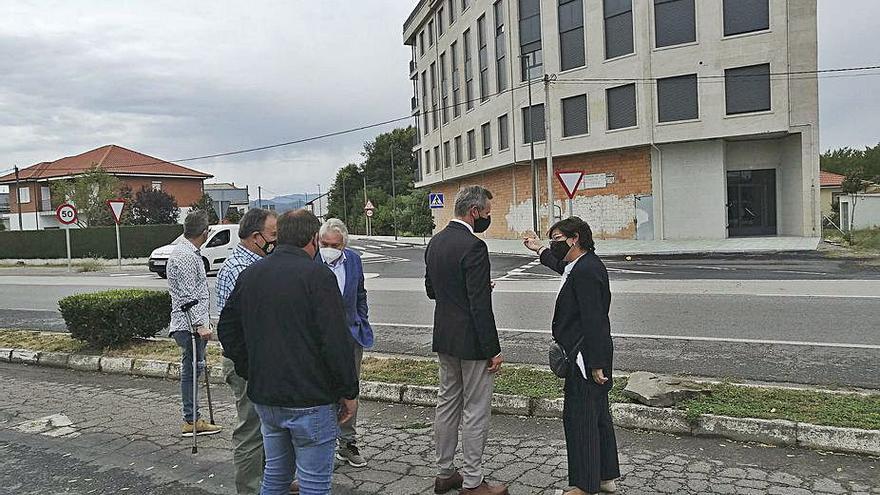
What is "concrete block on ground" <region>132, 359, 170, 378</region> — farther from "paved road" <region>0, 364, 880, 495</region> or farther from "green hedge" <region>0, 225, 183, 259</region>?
"green hedge" <region>0, 225, 183, 259</region>

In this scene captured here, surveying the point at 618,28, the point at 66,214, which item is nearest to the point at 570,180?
the point at 618,28

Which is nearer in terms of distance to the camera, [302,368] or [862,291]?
[302,368]

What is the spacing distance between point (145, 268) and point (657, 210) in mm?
21890

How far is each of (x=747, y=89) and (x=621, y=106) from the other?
198 inches

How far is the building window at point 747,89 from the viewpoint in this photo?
26.5m

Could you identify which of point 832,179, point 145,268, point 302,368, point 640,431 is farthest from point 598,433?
Answer: point 832,179

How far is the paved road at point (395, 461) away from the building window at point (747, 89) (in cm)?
2470

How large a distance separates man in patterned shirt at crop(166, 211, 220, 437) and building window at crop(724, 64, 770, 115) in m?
25.7

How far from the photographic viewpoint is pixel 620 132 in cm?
2931

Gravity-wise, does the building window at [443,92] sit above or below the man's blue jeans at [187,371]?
above

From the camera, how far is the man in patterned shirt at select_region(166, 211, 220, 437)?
18.5 ft

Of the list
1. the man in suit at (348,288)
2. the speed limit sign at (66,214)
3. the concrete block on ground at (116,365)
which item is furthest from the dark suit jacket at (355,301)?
the speed limit sign at (66,214)

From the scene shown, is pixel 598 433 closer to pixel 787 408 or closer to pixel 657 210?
pixel 787 408

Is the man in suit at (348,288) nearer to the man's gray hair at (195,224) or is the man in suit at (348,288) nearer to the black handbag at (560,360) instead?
the man's gray hair at (195,224)
